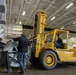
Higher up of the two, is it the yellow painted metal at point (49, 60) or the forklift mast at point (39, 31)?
the forklift mast at point (39, 31)

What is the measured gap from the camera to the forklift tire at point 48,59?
6.79m

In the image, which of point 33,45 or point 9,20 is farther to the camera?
point 9,20

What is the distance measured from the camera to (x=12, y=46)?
253 inches

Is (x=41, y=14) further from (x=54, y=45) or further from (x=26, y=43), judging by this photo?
(x=26, y=43)

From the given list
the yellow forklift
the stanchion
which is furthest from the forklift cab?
the stanchion

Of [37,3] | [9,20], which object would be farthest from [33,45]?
[9,20]

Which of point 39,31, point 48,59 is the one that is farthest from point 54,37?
point 48,59

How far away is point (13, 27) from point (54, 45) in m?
7.25

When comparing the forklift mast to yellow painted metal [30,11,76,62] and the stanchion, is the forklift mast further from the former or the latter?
the stanchion

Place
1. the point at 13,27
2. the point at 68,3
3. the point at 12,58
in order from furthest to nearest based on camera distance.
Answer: the point at 13,27
the point at 68,3
the point at 12,58

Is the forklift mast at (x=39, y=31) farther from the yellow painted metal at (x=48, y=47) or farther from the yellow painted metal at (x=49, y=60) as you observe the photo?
the yellow painted metal at (x=49, y=60)

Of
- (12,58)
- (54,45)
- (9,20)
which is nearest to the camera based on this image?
(12,58)

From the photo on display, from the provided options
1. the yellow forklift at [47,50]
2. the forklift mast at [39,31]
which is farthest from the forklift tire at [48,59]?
the forklift mast at [39,31]

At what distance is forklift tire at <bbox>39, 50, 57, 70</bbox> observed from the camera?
679 centimetres
